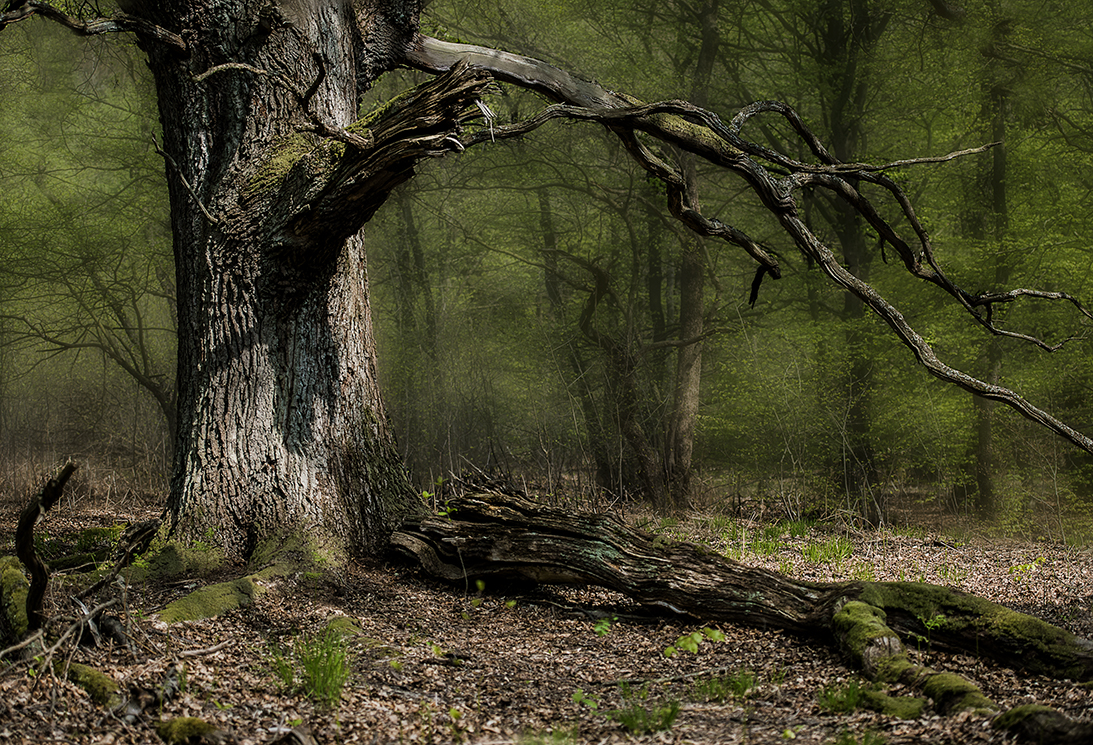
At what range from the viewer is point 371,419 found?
5.33 meters

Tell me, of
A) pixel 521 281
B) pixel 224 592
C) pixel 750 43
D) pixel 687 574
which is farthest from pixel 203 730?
pixel 521 281

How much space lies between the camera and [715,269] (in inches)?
528

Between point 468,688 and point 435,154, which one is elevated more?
point 435,154

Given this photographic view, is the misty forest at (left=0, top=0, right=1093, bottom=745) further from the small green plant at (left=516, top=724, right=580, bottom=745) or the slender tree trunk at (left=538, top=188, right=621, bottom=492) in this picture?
the slender tree trunk at (left=538, top=188, right=621, bottom=492)

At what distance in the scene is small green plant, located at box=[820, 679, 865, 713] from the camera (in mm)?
3103

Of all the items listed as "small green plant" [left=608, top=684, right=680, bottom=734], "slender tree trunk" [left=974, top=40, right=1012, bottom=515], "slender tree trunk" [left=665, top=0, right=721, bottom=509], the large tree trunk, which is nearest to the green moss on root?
"small green plant" [left=608, top=684, right=680, bottom=734]

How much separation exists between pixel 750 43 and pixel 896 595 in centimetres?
1175

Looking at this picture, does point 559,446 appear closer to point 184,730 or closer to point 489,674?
point 489,674

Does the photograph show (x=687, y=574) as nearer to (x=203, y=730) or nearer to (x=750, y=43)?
(x=203, y=730)

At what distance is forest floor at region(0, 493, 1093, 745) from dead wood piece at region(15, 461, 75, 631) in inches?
8.0

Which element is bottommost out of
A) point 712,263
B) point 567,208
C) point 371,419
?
point 371,419

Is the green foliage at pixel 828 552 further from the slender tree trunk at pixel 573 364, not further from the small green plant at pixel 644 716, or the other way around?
the slender tree trunk at pixel 573 364

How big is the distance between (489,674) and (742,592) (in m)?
1.52

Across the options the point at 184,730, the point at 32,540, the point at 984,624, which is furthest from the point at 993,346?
the point at 32,540
